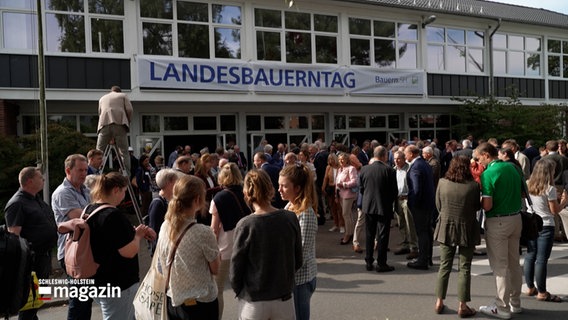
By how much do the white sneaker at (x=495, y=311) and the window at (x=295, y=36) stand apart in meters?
13.5

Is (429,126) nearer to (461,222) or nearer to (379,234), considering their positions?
(379,234)

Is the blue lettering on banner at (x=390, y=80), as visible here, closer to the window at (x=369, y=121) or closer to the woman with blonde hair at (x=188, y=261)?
the window at (x=369, y=121)

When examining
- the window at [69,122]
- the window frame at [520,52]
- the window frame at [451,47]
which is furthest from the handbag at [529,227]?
the window frame at [520,52]

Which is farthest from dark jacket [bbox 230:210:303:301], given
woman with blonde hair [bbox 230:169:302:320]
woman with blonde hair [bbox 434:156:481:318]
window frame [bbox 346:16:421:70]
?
Result: window frame [bbox 346:16:421:70]

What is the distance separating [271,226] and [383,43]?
1817 cm

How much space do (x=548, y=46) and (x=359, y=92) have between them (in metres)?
12.8

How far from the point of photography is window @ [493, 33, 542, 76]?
77.3ft

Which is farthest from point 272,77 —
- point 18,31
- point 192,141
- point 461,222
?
point 461,222

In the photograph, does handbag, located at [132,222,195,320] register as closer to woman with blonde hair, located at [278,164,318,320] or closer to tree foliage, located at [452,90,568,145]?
woman with blonde hair, located at [278,164,318,320]

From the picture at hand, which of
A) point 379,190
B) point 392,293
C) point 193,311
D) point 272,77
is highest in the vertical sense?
point 272,77

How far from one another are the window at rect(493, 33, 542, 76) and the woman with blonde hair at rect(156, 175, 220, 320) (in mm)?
22919

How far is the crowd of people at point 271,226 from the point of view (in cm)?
350

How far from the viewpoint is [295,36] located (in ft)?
61.0

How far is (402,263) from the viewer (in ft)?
27.0
